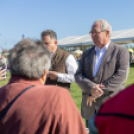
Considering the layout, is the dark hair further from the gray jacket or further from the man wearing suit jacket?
the gray jacket

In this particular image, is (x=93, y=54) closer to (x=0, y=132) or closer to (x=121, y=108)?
(x=0, y=132)

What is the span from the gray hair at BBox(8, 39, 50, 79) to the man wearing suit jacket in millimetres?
1092

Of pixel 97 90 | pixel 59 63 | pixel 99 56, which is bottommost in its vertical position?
pixel 97 90

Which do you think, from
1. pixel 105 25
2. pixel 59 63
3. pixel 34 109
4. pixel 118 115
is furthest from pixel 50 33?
pixel 118 115

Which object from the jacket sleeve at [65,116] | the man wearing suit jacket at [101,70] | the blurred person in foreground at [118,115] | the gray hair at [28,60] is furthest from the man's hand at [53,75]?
the blurred person in foreground at [118,115]

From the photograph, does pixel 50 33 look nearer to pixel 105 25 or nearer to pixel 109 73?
pixel 105 25

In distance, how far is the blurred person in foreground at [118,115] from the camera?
25.9 inches

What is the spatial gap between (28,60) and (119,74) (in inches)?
51.6

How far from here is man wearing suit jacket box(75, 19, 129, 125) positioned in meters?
2.29

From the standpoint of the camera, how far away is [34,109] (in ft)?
3.85

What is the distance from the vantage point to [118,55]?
7.55ft

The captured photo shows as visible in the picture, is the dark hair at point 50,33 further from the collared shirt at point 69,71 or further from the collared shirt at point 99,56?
the collared shirt at point 99,56

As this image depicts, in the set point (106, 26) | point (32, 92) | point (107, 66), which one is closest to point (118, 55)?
point (107, 66)

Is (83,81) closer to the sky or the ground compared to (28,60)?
closer to the ground
